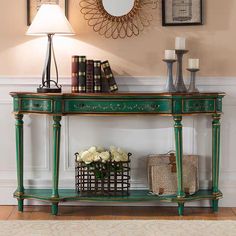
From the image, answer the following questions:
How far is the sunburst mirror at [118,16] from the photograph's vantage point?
4.32 m

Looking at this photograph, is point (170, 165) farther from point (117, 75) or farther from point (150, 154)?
point (117, 75)

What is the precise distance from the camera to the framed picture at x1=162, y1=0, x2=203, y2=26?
430 centimetres

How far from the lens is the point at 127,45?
4.36 metres

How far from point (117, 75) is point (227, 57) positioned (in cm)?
77

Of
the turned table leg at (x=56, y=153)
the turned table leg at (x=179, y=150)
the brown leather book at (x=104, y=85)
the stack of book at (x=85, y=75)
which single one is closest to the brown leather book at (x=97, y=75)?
the stack of book at (x=85, y=75)

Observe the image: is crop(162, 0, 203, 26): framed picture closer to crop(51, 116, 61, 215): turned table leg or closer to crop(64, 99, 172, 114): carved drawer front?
crop(64, 99, 172, 114): carved drawer front

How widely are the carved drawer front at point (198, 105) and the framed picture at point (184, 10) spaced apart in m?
0.61

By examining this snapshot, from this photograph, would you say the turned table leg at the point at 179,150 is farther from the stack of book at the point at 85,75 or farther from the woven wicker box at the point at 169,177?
the stack of book at the point at 85,75

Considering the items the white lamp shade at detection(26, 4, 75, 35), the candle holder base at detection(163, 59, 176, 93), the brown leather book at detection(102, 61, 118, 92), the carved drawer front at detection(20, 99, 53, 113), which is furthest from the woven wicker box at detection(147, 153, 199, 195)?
→ the white lamp shade at detection(26, 4, 75, 35)

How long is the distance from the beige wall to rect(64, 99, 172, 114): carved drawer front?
1.40 ft

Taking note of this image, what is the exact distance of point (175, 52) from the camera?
4.22m
